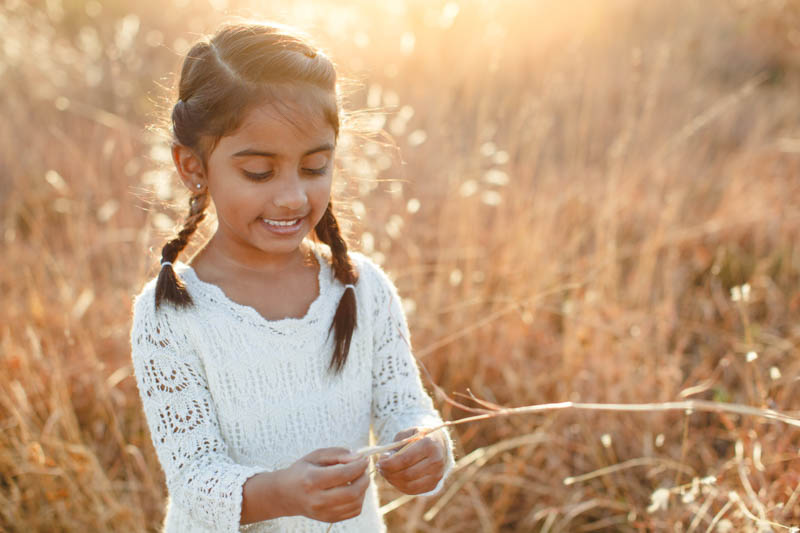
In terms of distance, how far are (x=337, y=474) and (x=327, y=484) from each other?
0.9 inches

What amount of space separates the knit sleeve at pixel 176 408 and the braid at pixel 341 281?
0.89 ft

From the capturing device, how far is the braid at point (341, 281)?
1.33 metres

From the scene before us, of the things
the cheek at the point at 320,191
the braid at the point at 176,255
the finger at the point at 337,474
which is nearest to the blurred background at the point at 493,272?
the braid at the point at 176,255

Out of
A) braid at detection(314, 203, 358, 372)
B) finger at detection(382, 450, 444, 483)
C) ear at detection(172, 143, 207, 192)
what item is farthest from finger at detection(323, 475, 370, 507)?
ear at detection(172, 143, 207, 192)

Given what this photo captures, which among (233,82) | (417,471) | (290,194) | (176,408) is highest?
(233,82)

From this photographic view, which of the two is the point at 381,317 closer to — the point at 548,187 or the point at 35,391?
the point at 35,391

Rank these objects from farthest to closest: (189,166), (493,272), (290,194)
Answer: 1. (493,272)
2. (189,166)
3. (290,194)

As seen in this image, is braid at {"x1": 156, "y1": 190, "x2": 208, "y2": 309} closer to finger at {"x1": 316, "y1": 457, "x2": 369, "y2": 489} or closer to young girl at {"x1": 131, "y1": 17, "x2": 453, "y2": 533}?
young girl at {"x1": 131, "y1": 17, "x2": 453, "y2": 533}

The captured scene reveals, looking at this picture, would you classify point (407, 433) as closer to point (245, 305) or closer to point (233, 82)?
point (245, 305)

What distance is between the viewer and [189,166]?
1264 millimetres

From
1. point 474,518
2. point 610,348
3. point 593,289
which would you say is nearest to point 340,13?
point 593,289

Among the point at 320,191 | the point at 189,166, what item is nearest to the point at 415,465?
the point at 320,191

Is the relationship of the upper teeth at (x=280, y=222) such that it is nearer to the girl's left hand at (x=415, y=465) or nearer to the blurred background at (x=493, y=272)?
the blurred background at (x=493, y=272)

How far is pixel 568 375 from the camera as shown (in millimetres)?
2412
